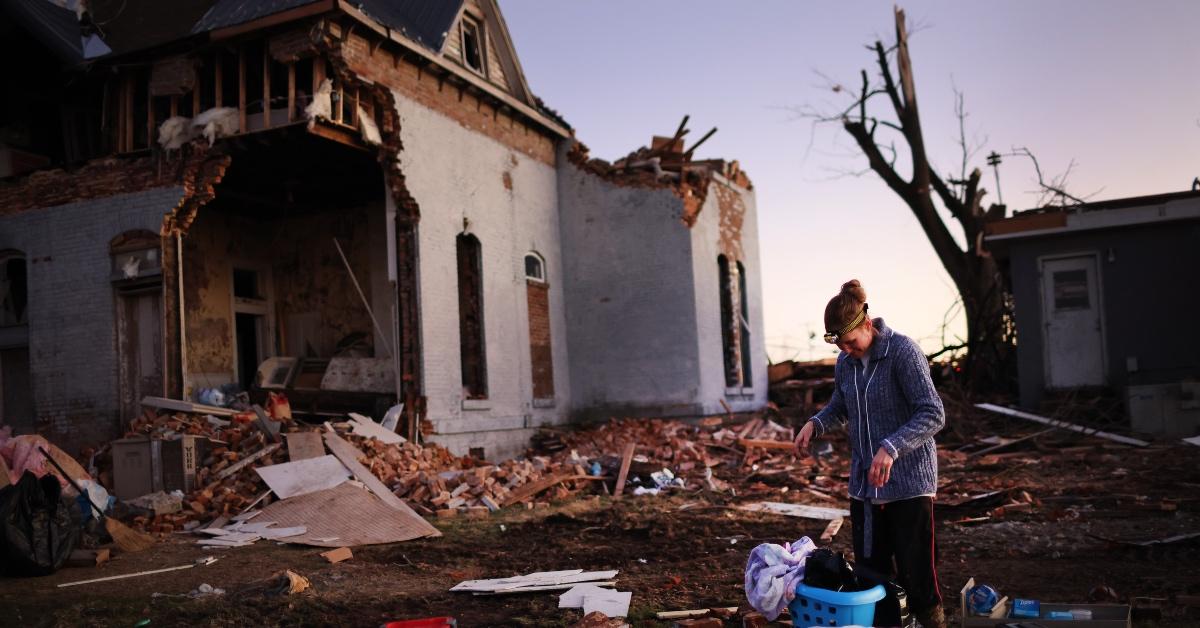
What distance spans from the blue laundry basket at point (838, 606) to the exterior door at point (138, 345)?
44.0ft

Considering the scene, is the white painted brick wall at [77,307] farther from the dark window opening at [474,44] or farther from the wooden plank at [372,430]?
the dark window opening at [474,44]

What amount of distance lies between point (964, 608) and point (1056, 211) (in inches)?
631

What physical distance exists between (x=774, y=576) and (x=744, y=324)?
60.1ft

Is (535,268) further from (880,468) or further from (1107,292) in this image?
(880,468)

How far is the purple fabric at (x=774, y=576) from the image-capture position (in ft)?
12.9

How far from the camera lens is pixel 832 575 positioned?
12.7 ft

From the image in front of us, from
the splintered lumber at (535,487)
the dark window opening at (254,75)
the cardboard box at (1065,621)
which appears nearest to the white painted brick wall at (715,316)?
the splintered lumber at (535,487)

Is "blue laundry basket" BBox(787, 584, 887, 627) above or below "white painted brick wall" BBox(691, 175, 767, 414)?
below

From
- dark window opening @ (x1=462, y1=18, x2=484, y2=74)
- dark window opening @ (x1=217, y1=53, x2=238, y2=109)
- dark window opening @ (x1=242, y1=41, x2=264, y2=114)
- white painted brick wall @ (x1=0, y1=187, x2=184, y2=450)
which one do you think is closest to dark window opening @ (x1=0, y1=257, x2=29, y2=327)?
white painted brick wall @ (x1=0, y1=187, x2=184, y2=450)

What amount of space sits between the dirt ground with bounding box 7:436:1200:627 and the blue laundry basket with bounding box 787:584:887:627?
2.27 metres

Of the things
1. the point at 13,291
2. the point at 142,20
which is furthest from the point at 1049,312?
the point at 13,291

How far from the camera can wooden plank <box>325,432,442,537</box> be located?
10.5 m

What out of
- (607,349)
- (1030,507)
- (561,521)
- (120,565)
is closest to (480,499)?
(561,521)

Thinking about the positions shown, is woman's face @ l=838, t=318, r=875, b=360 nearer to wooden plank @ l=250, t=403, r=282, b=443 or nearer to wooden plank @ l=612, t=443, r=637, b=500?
wooden plank @ l=612, t=443, r=637, b=500
